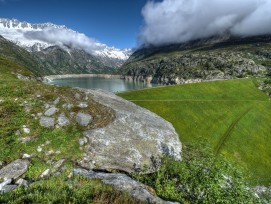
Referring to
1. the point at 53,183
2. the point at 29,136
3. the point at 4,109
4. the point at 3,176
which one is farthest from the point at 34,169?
the point at 4,109

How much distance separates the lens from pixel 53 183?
14.5 metres

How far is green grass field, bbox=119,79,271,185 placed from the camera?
172 ft

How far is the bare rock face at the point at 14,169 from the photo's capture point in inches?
699

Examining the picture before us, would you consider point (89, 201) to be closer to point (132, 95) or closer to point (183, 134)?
point (183, 134)

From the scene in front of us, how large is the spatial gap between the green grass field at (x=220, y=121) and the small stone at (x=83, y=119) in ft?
65.0

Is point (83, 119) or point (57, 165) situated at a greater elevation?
point (83, 119)

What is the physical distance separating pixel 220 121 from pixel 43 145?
53637 millimetres

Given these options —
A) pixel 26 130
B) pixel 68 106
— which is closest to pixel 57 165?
pixel 26 130

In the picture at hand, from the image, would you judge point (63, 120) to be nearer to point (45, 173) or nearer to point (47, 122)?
point (47, 122)

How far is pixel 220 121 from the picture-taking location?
65375 mm

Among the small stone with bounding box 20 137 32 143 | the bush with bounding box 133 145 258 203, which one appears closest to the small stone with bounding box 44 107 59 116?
the small stone with bounding box 20 137 32 143

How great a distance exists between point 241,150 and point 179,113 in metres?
16.0

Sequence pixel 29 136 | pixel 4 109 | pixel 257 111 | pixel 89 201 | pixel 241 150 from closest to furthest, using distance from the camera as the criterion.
→ pixel 89 201
pixel 29 136
pixel 4 109
pixel 241 150
pixel 257 111

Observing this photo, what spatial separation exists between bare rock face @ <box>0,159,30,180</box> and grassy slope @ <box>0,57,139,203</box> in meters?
0.42
